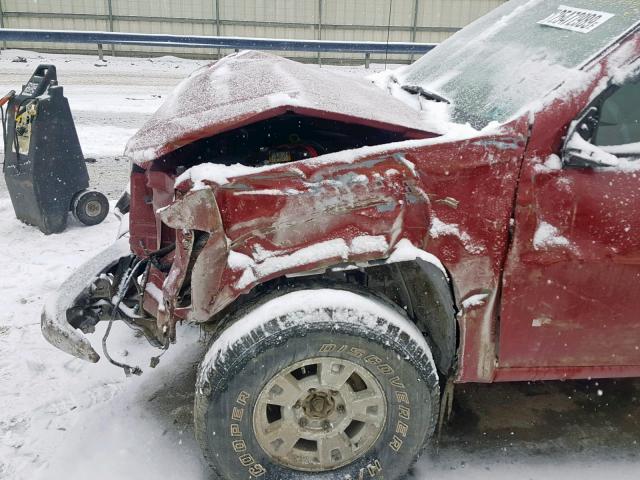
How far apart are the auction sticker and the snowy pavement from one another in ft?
6.14

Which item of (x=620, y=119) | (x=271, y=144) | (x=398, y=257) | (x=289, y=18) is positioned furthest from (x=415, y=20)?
(x=398, y=257)

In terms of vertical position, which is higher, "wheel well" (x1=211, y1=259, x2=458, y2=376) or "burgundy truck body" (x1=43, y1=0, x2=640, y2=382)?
"burgundy truck body" (x1=43, y1=0, x2=640, y2=382)

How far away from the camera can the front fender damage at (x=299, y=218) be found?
212cm

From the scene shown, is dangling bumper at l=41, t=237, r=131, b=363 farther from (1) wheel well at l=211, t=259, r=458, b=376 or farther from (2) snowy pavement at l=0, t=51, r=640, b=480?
(1) wheel well at l=211, t=259, r=458, b=376

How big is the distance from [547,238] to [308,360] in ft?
3.31

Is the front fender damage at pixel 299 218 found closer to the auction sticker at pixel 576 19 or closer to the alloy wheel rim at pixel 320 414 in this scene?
the alloy wheel rim at pixel 320 414

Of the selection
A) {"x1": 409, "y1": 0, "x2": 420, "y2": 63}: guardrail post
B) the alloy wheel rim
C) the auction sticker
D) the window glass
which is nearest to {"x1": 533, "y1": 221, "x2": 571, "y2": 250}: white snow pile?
the window glass

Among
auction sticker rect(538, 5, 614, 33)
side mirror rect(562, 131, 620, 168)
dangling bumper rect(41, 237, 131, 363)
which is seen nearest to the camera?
side mirror rect(562, 131, 620, 168)

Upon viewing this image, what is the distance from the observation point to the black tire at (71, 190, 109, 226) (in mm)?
5316

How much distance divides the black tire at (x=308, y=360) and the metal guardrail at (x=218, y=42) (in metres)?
13.3

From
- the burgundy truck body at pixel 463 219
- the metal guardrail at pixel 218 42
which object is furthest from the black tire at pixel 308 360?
the metal guardrail at pixel 218 42

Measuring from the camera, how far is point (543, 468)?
8.67 feet

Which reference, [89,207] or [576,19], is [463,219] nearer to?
[576,19]

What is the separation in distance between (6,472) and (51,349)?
1.06 metres
